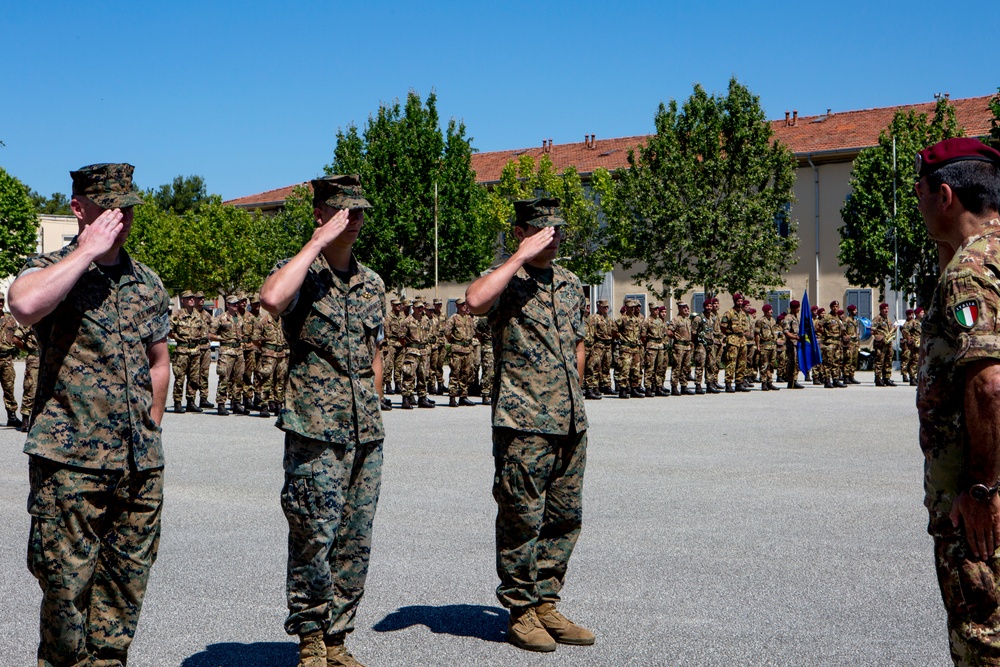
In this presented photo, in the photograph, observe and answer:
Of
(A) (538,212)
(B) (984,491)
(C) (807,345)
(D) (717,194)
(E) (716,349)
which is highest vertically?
(D) (717,194)

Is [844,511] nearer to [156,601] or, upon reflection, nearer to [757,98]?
[156,601]

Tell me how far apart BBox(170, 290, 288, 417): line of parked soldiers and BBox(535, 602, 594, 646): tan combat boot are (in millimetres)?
12782

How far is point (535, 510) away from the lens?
5109 millimetres

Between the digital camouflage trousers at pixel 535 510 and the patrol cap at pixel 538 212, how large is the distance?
1.02m

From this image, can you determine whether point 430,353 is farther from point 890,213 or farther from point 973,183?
point 890,213

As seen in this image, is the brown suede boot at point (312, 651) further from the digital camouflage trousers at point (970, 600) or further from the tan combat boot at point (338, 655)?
the digital camouflage trousers at point (970, 600)

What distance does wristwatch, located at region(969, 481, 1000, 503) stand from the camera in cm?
317

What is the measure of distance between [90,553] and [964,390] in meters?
2.94

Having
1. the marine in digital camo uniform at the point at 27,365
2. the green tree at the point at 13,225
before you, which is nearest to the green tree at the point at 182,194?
the green tree at the point at 13,225

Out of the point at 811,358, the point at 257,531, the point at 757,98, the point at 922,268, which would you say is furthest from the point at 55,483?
the point at 757,98

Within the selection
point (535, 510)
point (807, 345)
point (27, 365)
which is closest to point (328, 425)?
point (535, 510)

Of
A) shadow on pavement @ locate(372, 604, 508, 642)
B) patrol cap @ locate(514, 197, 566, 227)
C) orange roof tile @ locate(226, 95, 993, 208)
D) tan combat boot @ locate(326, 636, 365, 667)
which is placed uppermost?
orange roof tile @ locate(226, 95, 993, 208)

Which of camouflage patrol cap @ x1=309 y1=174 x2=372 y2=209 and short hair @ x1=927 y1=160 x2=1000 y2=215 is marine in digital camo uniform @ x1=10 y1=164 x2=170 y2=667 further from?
short hair @ x1=927 y1=160 x2=1000 y2=215

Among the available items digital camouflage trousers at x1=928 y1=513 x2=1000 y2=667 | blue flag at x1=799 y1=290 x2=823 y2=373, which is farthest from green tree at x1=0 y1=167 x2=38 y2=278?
digital camouflage trousers at x1=928 y1=513 x2=1000 y2=667
